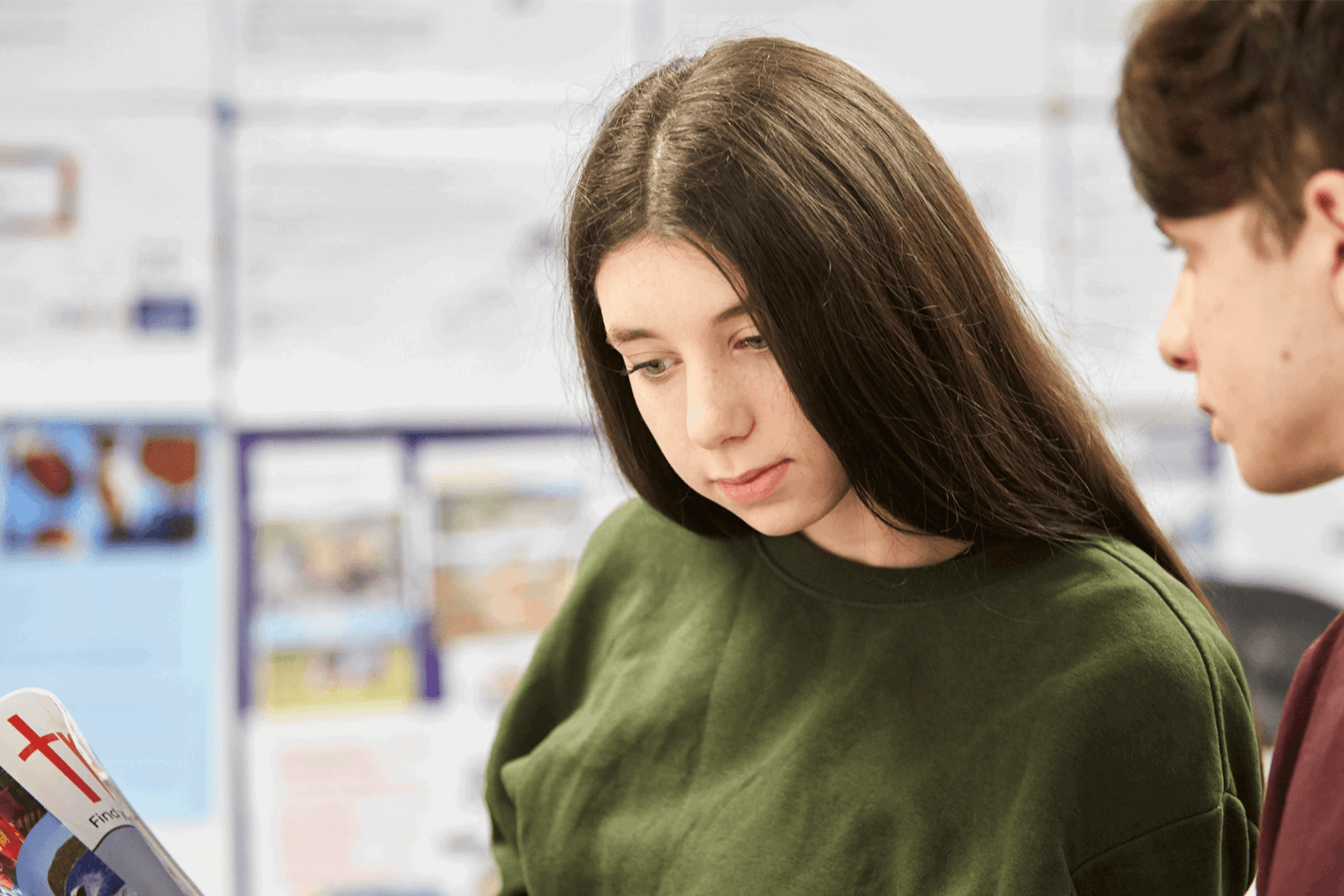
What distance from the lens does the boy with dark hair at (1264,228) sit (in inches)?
18.8

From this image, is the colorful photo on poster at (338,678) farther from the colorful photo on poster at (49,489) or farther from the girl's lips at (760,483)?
the girl's lips at (760,483)

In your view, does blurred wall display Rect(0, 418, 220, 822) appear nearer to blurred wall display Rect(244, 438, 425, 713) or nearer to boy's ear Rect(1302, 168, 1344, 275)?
blurred wall display Rect(244, 438, 425, 713)

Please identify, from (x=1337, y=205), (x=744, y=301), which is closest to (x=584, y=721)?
(x=744, y=301)

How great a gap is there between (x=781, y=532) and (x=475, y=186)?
1345 mm

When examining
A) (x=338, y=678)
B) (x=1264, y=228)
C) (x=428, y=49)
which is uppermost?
(x=428, y=49)

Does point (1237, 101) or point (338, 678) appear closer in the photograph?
point (1237, 101)

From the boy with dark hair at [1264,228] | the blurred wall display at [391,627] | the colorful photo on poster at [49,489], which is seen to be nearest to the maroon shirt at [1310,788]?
the boy with dark hair at [1264,228]

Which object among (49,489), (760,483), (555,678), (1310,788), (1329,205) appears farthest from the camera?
(49,489)

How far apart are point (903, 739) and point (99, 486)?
5.21ft

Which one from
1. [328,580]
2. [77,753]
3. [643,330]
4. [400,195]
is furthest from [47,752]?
[400,195]

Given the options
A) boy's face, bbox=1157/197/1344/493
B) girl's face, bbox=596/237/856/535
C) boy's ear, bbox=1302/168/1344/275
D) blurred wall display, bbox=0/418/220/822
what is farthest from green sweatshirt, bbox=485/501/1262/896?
blurred wall display, bbox=0/418/220/822

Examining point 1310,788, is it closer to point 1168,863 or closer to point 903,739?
point 1168,863

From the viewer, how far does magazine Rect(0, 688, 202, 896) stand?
0.69m

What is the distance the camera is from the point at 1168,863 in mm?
735
